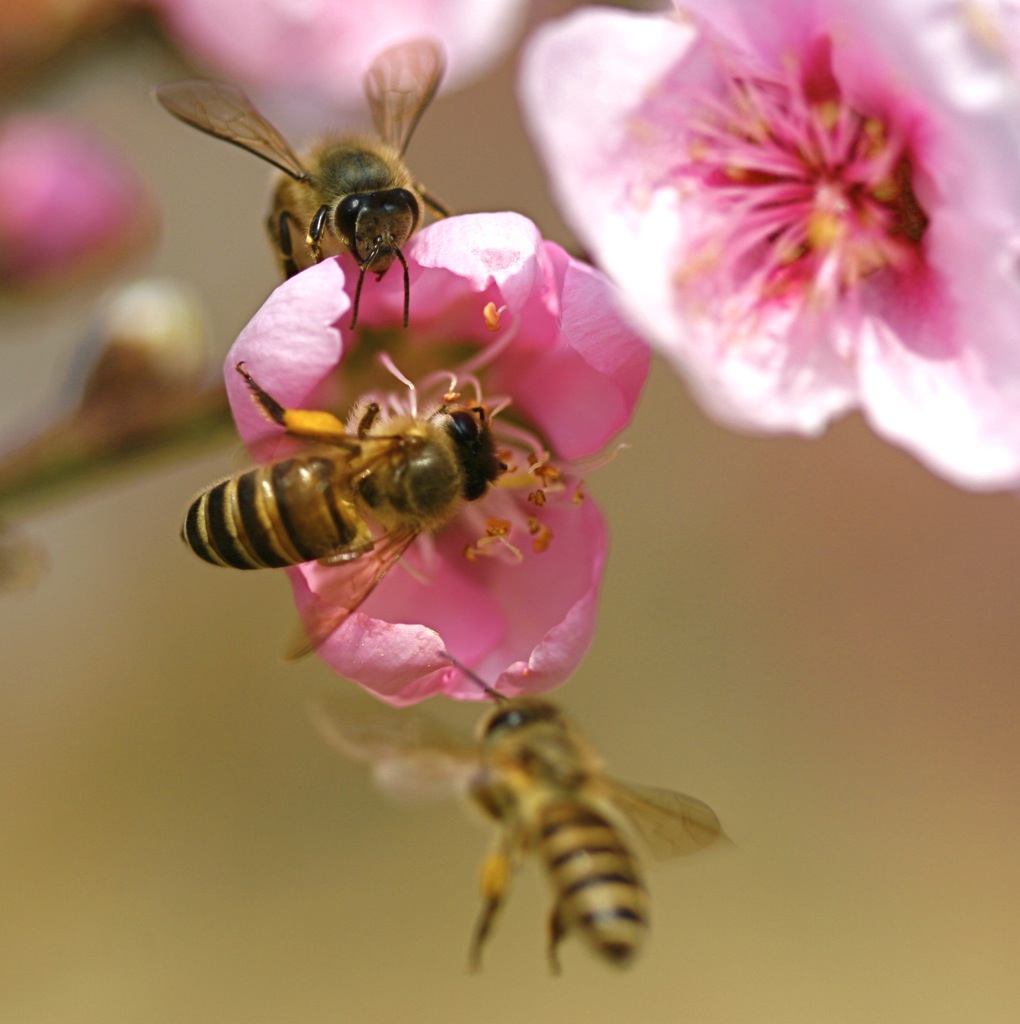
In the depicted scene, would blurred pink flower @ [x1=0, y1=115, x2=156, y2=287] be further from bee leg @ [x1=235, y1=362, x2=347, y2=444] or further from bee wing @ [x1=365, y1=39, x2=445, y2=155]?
bee leg @ [x1=235, y1=362, x2=347, y2=444]

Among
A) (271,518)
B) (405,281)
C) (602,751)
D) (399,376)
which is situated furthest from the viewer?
(602,751)

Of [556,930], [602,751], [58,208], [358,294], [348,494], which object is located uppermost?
[358,294]

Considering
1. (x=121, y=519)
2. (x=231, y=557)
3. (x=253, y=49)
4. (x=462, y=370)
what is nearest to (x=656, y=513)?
(x=121, y=519)

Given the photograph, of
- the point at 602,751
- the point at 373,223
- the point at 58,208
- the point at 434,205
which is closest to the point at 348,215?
the point at 373,223

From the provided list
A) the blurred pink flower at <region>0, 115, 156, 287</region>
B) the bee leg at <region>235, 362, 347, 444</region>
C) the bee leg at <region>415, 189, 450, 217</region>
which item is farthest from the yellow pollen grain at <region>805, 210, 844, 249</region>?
the blurred pink flower at <region>0, 115, 156, 287</region>

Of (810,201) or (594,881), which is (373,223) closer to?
(810,201)

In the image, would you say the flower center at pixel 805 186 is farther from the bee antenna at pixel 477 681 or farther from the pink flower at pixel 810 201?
the bee antenna at pixel 477 681
